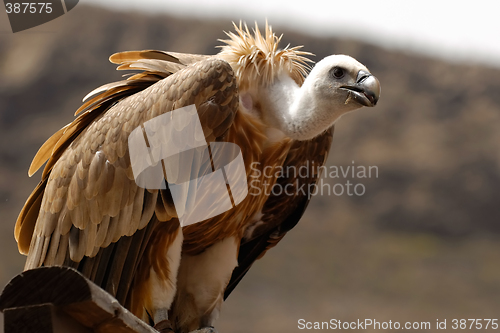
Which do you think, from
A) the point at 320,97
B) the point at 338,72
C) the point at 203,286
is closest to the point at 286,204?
the point at 203,286

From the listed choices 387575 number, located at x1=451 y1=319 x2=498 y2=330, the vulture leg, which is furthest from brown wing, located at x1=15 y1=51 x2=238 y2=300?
387575 number, located at x1=451 y1=319 x2=498 y2=330

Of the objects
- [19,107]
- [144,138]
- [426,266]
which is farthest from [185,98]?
[19,107]

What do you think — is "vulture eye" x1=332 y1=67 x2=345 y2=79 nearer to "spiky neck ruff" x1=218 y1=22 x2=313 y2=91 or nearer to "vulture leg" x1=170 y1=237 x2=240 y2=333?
"spiky neck ruff" x1=218 y1=22 x2=313 y2=91

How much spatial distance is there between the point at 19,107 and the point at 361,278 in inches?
329

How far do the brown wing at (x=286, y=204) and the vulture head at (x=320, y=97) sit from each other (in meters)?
0.37

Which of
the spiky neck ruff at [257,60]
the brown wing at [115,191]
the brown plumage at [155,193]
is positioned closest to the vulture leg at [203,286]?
the brown plumage at [155,193]

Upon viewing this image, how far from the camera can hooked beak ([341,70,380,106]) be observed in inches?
148

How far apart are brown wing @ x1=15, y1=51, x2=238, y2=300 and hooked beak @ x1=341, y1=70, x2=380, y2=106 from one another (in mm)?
670

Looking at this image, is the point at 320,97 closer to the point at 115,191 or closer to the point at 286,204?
the point at 286,204

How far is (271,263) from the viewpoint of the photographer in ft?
46.2

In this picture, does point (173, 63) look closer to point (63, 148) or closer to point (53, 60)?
point (63, 148)

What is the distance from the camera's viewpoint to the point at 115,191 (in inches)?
147

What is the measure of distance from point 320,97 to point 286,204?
94 cm

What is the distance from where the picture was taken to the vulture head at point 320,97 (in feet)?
12.6
